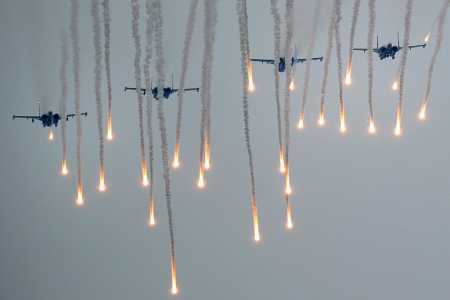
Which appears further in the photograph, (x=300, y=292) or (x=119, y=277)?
(x=300, y=292)

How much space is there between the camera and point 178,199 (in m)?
50.1

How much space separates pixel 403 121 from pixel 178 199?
19.3 meters

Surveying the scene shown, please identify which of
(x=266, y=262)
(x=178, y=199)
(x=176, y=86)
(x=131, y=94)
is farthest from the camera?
(x=266, y=262)

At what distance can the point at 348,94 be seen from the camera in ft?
168

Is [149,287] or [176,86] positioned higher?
[176,86]

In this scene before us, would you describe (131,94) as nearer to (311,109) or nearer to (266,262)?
(311,109)

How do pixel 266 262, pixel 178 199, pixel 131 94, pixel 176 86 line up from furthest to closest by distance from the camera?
1. pixel 266 262
2. pixel 178 199
3. pixel 131 94
4. pixel 176 86

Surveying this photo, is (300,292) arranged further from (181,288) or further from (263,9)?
(263,9)

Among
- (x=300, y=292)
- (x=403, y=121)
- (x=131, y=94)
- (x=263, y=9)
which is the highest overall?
(x=263, y=9)

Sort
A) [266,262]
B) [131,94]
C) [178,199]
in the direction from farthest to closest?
[266,262], [178,199], [131,94]

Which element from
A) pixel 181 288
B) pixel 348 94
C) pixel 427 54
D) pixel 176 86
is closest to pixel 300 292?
pixel 181 288

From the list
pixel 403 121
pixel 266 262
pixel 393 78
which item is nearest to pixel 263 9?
pixel 393 78

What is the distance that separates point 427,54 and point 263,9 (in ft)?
47.7

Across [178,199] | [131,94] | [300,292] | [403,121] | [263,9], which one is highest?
[263,9]
